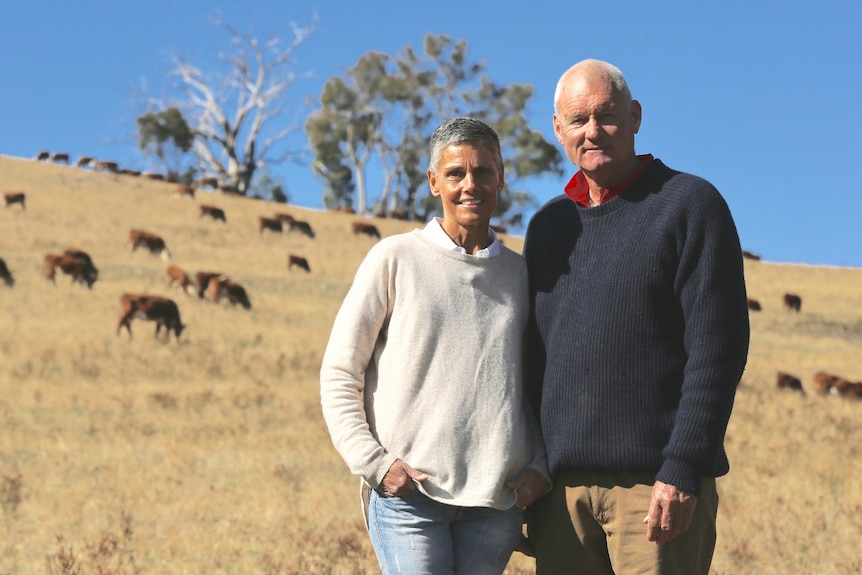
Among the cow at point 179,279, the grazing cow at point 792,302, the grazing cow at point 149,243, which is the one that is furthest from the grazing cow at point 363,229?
the cow at point 179,279

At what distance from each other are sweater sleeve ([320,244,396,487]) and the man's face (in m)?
0.74

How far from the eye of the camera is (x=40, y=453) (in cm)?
1112

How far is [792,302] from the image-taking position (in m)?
33.3

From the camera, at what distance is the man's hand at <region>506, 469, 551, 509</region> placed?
3.29 meters

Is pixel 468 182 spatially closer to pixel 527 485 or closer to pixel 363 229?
pixel 527 485

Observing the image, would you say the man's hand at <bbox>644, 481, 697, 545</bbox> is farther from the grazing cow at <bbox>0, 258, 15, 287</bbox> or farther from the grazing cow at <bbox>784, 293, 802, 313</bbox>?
the grazing cow at <bbox>784, 293, 802, 313</bbox>

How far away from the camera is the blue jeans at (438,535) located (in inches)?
127

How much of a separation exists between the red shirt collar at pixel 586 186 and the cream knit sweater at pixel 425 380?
19.9 inches

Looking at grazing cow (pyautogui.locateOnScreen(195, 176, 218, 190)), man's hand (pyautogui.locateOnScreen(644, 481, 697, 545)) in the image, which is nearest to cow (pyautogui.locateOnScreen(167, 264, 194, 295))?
man's hand (pyautogui.locateOnScreen(644, 481, 697, 545))

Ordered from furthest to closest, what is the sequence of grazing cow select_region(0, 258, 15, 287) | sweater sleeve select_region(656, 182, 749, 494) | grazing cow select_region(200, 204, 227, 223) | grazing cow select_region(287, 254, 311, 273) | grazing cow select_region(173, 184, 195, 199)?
grazing cow select_region(173, 184, 195, 199) → grazing cow select_region(200, 204, 227, 223) → grazing cow select_region(287, 254, 311, 273) → grazing cow select_region(0, 258, 15, 287) → sweater sleeve select_region(656, 182, 749, 494)

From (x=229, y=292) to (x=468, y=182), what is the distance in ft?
67.9

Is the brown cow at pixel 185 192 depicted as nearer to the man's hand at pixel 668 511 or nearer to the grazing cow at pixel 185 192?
the grazing cow at pixel 185 192

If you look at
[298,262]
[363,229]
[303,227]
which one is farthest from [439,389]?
[363,229]

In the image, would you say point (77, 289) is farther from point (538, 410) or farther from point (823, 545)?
point (538, 410)
